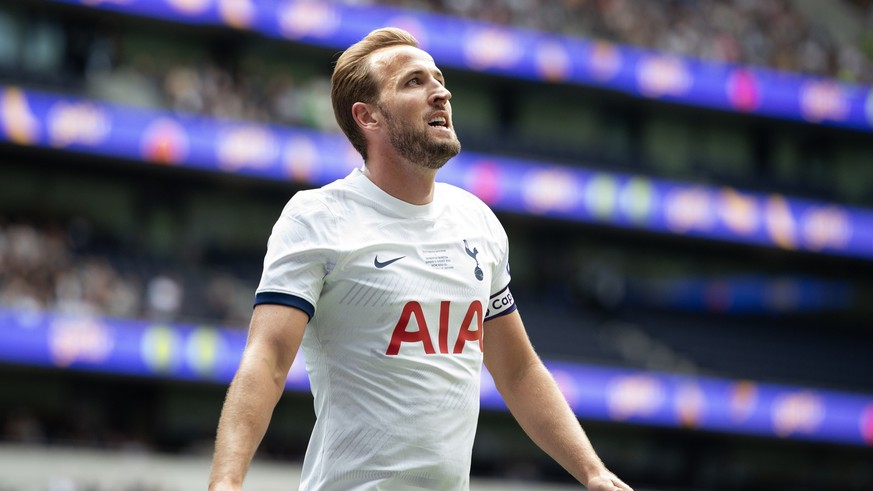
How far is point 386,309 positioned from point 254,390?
0.52 m

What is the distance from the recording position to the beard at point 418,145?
4016mm

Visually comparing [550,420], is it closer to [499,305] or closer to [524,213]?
[499,305]

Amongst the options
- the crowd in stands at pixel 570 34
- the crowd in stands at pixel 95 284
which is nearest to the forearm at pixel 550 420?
the crowd in stands at pixel 95 284

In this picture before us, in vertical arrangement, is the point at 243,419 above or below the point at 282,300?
below

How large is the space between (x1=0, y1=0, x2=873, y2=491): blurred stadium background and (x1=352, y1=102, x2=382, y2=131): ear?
59.6 feet

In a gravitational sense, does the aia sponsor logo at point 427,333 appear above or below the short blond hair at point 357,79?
below

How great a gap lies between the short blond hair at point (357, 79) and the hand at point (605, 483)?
4.18ft

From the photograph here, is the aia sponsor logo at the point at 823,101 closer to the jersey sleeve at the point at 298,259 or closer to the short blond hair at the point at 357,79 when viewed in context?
the short blond hair at the point at 357,79

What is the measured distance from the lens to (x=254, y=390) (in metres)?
3.60

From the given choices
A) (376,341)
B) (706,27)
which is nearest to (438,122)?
(376,341)

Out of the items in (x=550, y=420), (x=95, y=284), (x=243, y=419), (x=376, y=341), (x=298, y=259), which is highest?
(x=95, y=284)

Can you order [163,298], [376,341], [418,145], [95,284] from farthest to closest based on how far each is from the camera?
1. [163,298]
2. [95,284]
3. [418,145]
4. [376,341]

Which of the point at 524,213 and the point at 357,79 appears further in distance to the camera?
the point at 524,213

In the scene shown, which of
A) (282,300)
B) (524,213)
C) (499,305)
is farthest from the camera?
(524,213)
